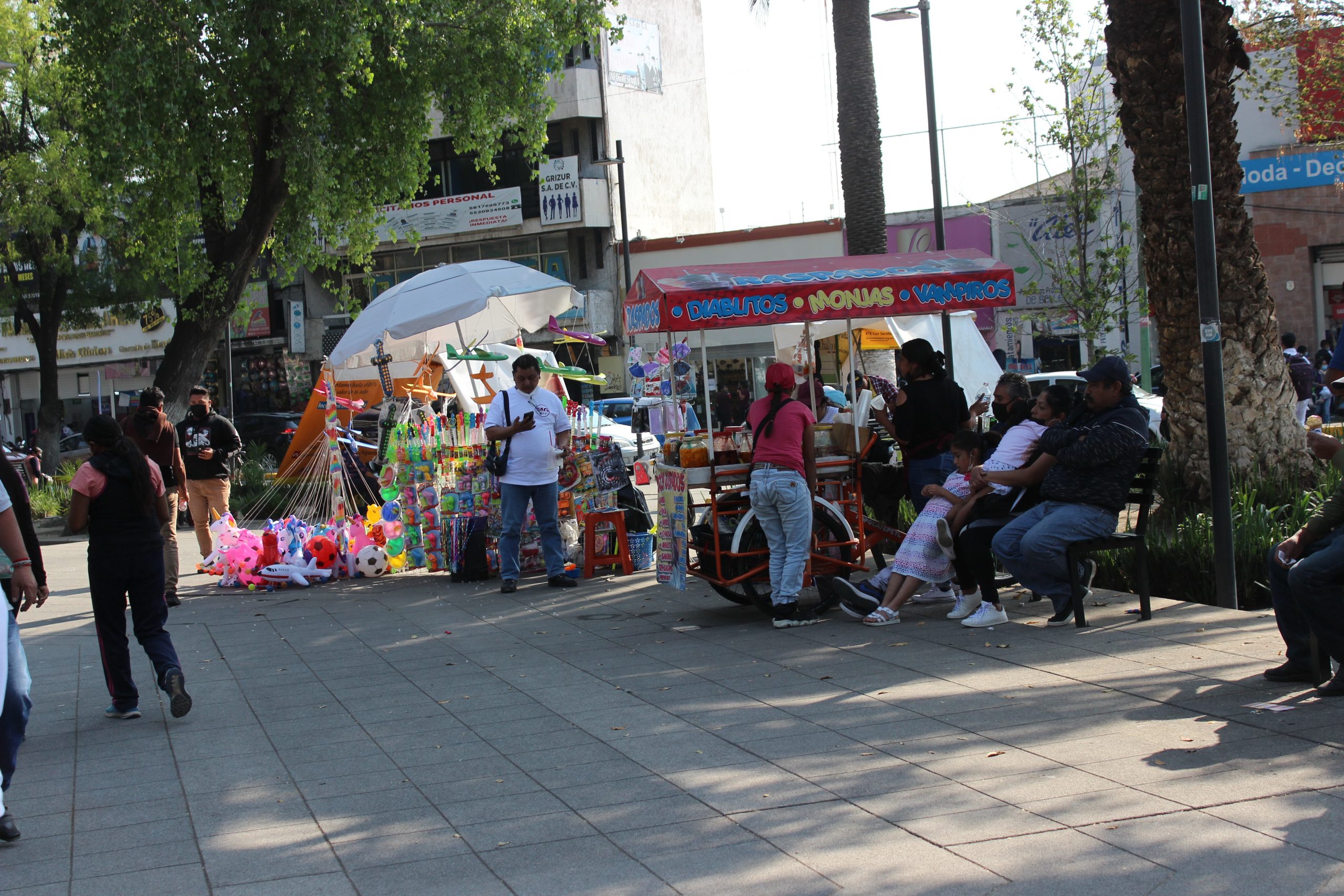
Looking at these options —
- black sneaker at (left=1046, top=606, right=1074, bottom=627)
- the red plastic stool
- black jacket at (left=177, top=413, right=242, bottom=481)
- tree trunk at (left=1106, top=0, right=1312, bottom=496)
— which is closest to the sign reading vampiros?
black jacket at (left=177, top=413, right=242, bottom=481)

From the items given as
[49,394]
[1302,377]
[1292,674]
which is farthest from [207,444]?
[49,394]

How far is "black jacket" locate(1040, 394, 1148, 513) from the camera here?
702cm

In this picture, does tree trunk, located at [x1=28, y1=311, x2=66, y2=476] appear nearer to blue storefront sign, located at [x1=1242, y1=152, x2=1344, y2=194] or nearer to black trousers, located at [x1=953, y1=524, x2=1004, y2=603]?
black trousers, located at [x1=953, y1=524, x2=1004, y2=603]

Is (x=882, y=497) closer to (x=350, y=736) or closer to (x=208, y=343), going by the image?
(x=350, y=736)

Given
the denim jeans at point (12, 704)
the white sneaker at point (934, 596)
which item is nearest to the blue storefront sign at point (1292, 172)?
the white sneaker at point (934, 596)

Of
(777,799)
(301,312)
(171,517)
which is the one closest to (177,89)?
(171,517)

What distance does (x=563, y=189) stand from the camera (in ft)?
121

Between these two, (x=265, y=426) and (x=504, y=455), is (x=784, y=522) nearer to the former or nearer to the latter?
(x=504, y=455)

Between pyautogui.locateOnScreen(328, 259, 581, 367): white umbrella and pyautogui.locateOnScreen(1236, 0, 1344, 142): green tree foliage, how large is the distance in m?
8.13

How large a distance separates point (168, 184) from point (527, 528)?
9.04 metres

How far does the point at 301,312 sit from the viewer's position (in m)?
41.3

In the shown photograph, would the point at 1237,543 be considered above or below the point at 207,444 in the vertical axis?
below

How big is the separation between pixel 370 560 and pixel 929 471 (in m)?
5.77

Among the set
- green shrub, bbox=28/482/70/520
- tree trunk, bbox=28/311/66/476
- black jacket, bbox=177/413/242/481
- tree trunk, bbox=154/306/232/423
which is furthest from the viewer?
tree trunk, bbox=28/311/66/476
